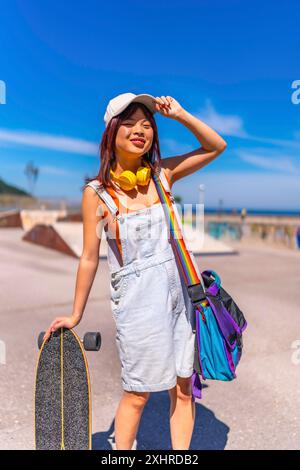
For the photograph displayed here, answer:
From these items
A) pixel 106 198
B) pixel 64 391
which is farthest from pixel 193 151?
pixel 64 391

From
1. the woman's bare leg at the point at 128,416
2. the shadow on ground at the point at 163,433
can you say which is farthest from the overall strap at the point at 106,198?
the shadow on ground at the point at 163,433

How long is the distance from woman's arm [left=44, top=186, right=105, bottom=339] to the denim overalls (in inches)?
2.4

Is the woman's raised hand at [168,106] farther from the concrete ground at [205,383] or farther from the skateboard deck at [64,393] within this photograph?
the concrete ground at [205,383]

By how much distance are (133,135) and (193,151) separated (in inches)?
17.4

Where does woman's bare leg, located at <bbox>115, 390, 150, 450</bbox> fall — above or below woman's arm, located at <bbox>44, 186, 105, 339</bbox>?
below

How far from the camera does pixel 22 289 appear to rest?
24.6 feet

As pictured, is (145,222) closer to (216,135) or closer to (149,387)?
(216,135)

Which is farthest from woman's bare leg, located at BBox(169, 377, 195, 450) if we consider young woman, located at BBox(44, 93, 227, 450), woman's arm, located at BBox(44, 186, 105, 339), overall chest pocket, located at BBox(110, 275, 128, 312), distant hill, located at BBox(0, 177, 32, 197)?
distant hill, located at BBox(0, 177, 32, 197)

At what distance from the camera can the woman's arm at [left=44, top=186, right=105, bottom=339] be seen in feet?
6.95

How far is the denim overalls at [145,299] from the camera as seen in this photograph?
2.07m

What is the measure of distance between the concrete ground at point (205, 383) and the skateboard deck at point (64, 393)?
0.68 metres

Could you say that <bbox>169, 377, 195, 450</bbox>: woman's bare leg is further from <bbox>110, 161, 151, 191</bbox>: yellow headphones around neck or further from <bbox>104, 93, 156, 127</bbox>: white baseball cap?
<bbox>104, 93, 156, 127</bbox>: white baseball cap
